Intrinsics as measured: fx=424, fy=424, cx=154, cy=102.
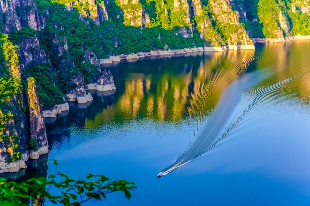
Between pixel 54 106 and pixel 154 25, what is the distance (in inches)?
2724

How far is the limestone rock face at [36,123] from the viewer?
39031 millimetres

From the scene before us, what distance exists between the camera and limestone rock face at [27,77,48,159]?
39.0m

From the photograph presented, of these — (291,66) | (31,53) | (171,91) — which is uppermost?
(31,53)

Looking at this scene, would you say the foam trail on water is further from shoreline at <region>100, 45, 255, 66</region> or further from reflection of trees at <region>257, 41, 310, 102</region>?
shoreline at <region>100, 45, 255, 66</region>

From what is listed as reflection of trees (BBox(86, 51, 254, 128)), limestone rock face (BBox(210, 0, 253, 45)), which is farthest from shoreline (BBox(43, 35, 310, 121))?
reflection of trees (BBox(86, 51, 254, 128))

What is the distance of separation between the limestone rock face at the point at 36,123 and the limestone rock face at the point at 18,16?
18.0m

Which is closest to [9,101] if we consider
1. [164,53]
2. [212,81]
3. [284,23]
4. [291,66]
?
[212,81]

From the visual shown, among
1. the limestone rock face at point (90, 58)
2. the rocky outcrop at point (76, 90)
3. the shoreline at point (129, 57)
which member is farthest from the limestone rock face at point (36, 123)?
the limestone rock face at point (90, 58)

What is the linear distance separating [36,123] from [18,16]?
2571 cm

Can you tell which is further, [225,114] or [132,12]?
[132,12]

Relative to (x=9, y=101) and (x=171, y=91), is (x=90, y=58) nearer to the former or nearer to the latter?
(x=171, y=91)

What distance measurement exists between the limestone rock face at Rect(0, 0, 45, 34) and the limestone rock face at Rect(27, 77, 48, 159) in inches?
710

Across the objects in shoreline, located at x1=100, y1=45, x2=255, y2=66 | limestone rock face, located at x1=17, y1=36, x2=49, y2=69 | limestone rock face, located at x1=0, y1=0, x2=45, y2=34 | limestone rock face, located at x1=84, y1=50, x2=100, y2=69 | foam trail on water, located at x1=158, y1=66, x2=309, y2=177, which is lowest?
foam trail on water, located at x1=158, y1=66, x2=309, y2=177

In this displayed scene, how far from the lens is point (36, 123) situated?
39.3 meters
